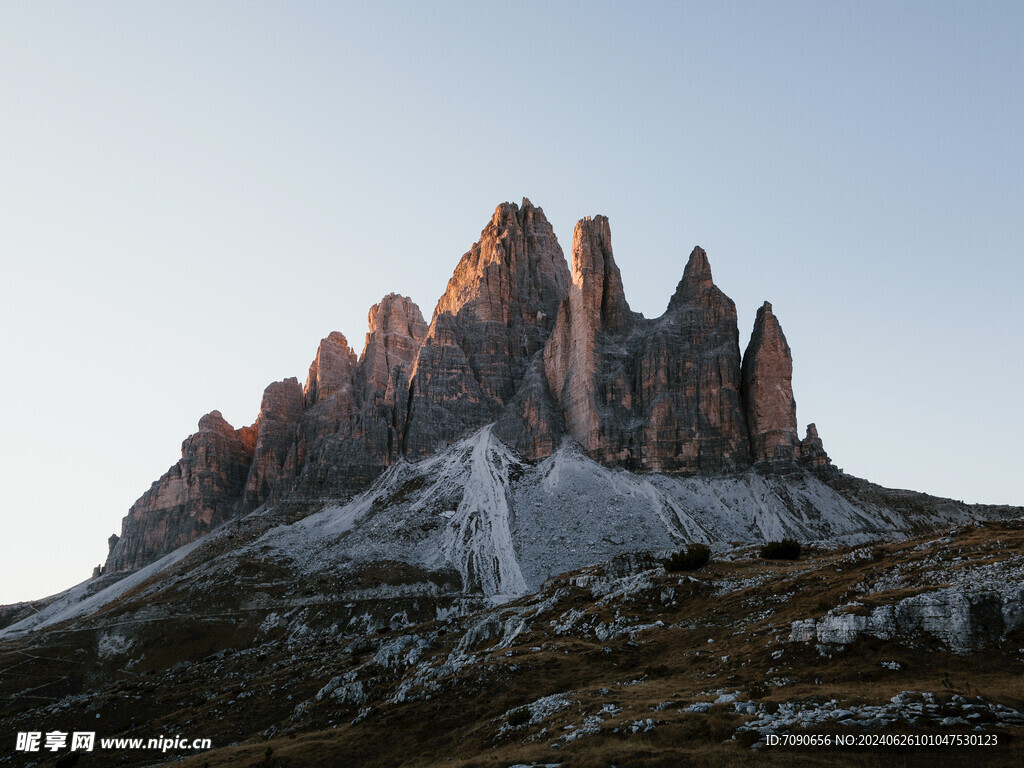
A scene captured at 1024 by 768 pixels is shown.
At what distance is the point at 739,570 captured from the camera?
63531mm

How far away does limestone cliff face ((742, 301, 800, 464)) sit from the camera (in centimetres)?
15800

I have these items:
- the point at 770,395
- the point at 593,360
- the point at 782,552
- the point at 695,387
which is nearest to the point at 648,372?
the point at 695,387

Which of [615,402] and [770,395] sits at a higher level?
[615,402]

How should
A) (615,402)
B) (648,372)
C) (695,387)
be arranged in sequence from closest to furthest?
(695,387) < (615,402) < (648,372)

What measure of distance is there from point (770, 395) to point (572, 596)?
115 m

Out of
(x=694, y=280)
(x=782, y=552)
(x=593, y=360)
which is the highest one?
(x=694, y=280)

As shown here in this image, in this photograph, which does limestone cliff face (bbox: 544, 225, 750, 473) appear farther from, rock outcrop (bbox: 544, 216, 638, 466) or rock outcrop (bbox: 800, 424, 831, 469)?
rock outcrop (bbox: 800, 424, 831, 469)

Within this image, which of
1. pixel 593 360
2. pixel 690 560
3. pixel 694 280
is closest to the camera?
pixel 690 560

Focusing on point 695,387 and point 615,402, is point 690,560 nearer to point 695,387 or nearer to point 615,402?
point 695,387

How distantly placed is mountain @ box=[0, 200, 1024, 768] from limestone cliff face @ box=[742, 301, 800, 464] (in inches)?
29.4

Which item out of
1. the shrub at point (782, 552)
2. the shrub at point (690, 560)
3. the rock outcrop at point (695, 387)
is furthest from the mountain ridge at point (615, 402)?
the shrub at point (690, 560)

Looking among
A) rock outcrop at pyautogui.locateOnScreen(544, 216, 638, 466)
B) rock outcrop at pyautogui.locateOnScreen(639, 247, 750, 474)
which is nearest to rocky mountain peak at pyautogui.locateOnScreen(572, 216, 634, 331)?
rock outcrop at pyautogui.locateOnScreen(544, 216, 638, 466)

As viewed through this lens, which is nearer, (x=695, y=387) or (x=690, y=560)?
(x=690, y=560)

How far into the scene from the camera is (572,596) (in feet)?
224
